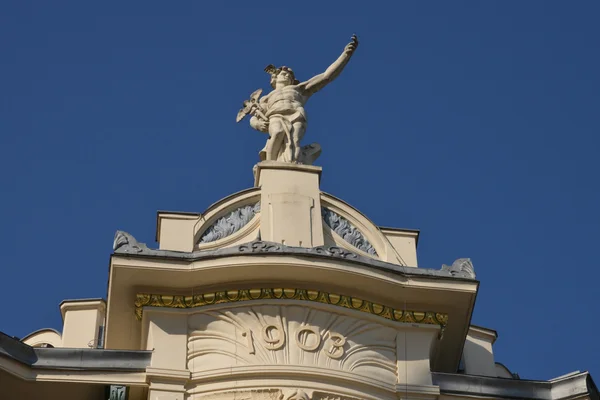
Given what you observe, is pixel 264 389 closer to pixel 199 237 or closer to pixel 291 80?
pixel 199 237

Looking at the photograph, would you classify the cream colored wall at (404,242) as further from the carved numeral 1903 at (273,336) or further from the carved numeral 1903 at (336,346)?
the carved numeral 1903 at (273,336)

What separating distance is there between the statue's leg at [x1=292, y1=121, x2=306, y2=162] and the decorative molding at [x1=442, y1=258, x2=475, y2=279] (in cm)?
274

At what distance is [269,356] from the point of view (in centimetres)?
2053

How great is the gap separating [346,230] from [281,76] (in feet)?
9.31

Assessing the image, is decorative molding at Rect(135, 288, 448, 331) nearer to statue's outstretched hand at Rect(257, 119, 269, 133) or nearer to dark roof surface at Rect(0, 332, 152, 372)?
dark roof surface at Rect(0, 332, 152, 372)

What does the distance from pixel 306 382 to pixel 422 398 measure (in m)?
1.43

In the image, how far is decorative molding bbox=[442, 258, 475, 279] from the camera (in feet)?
70.7

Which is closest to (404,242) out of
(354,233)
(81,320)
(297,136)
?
(354,233)

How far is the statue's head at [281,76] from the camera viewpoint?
2411 cm

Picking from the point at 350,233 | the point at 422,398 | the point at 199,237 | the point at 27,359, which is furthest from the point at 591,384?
the point at 27,359

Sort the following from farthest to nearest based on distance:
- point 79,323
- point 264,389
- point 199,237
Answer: point 79,323
point 199,237
point 264,389

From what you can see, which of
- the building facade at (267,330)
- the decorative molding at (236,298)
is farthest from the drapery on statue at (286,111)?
the decorative molding at (236,298)

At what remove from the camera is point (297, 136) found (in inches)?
922

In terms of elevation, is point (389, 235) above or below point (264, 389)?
above
